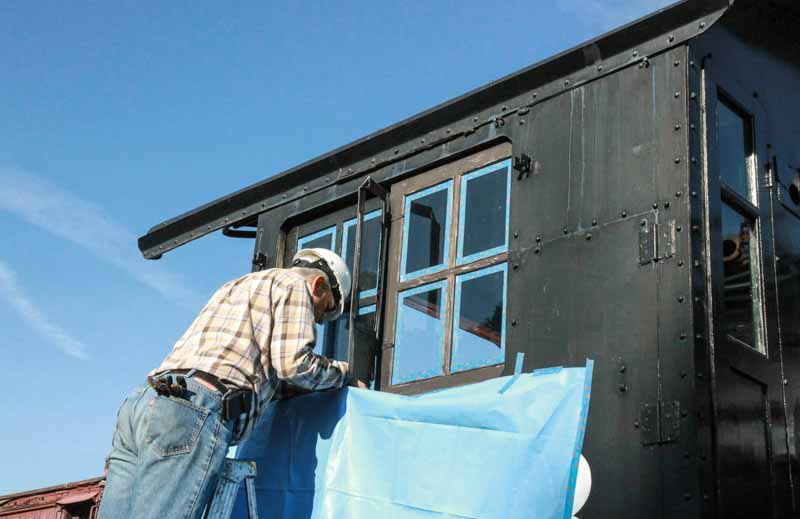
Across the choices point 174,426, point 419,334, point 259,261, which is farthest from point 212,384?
point 259,261

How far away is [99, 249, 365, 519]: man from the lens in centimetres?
425

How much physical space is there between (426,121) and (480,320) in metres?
1.49

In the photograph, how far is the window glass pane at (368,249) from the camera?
6.72 metres

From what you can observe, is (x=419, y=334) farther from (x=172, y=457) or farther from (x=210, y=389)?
(x=172, y=457)

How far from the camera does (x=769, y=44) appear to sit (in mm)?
6391

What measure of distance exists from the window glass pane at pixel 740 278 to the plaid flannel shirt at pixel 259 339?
2.30 meters

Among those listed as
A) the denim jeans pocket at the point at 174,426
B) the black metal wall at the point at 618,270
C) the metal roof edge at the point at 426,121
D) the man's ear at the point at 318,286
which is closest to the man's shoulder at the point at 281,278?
the man's ear at the point at 318,286

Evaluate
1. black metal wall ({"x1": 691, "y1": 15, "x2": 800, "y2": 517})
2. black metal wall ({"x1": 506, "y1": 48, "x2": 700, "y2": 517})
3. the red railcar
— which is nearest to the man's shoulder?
black metal wall ({"x1": 506, "y1": 48, "x2": 700, "y2": 517})

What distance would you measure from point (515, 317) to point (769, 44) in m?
2.55

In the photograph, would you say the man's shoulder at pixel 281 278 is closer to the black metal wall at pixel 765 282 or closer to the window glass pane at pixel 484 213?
the window glass pane at pixel 484 213

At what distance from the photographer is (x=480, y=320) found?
599cm

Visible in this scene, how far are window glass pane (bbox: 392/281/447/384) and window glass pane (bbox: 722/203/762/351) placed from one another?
5.56 feet

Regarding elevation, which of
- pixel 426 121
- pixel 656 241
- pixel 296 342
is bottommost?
pixel 296 342

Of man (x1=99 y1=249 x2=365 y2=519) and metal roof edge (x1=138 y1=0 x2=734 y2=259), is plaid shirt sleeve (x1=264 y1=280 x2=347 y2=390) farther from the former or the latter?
metal roof edge (x1=138 y1=0 x2=734 y2=259)
